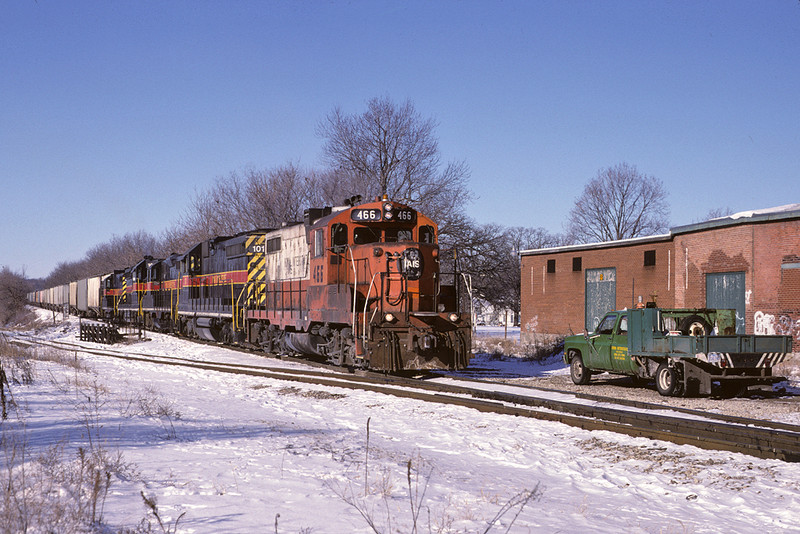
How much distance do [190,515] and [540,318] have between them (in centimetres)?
2994

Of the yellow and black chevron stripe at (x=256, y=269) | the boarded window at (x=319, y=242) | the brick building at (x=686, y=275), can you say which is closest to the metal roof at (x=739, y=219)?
the brick building at (x=686, y=275)

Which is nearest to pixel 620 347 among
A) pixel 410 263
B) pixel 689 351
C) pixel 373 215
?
pixel 689 351

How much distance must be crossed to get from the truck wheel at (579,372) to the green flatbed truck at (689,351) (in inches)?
22.7

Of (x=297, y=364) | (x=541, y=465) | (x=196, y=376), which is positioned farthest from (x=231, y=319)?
(x=541, y=465)

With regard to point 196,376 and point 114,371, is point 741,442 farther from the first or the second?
point 114,371

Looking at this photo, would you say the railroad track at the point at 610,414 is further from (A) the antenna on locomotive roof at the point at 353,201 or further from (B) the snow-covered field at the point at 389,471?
(A) the antenna on locomotive roof at the point at 353,201

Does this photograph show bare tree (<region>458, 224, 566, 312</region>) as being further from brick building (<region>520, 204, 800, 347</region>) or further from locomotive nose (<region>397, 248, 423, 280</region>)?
locomotive nose (<region>397, 248, 423, 280</region>)

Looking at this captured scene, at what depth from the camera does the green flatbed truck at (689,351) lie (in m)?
13.4

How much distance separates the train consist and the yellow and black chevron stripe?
0.03 meters

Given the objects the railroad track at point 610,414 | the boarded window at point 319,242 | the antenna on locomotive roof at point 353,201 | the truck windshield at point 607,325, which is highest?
the antenna on locomotive roof at point 353,201

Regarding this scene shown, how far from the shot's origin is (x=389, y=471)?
21.9ft

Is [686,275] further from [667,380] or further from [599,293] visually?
[667,380]

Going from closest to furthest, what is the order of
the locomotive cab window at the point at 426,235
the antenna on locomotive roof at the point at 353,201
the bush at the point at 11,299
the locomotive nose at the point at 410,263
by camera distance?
the locomotive nose at the point at 410,263, the locomotive cab window at the point at 426,235, the antenna on locomotive roof at the point at 353,201, the bush at the point at 11,299

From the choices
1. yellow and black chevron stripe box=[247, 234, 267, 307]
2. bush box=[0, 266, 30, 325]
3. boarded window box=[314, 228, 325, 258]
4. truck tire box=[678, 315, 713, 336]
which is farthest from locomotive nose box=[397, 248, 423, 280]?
bush box=[0, 266, 30, 325]
